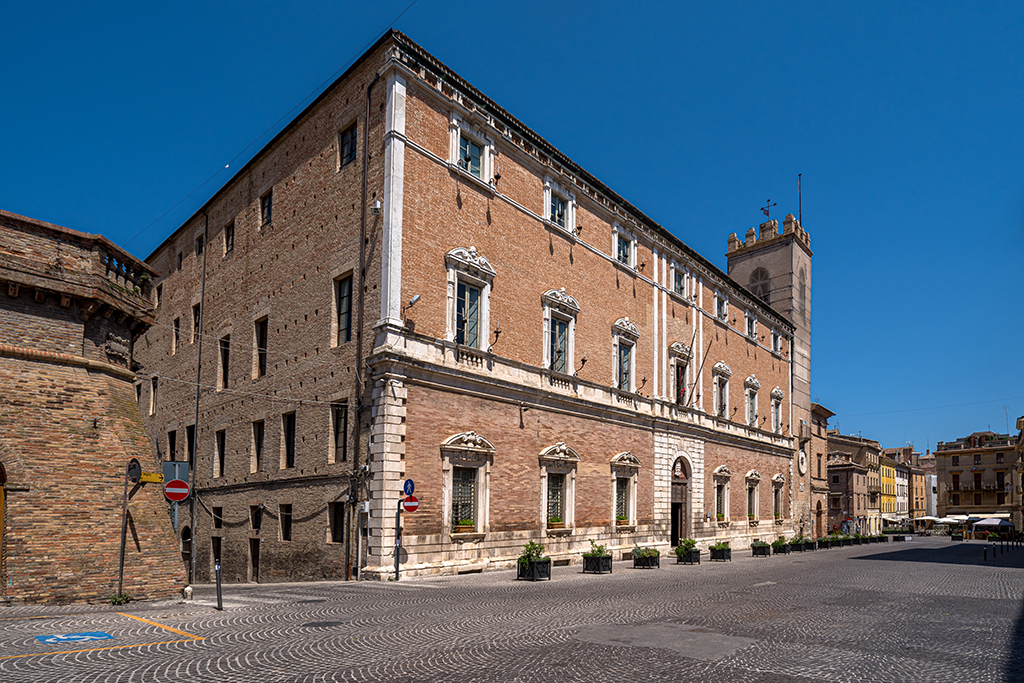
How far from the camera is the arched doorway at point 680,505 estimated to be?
3778 cm

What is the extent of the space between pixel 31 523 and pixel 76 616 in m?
→ 2.28

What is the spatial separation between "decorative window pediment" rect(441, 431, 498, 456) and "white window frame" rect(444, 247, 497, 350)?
126 inches

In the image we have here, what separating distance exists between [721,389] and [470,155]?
985 inches

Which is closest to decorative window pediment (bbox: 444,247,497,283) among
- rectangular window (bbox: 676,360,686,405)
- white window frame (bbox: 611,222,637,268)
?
white window frame (bbox: 611,222,637,268)

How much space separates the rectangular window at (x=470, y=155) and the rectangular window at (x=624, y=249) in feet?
32.5

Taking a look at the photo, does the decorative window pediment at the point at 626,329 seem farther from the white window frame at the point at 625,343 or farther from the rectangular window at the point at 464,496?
the rectangular window at the point at 464,496

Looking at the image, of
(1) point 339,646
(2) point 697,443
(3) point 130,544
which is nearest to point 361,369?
(3) point 130,544

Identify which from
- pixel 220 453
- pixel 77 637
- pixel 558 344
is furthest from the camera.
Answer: pixel 220 453

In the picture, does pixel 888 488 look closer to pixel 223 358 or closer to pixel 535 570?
pixel 223 358

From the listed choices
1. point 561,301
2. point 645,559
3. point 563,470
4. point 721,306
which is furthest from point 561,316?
point 721,306

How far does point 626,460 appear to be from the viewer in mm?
32906

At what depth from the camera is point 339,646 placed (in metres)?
10.2

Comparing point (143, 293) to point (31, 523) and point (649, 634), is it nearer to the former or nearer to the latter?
point (31, 523)

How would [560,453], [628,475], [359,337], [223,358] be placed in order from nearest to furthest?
[359,337] → [560,453] → [223,358] → [628,475]
